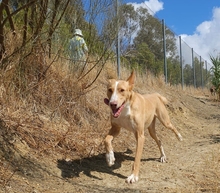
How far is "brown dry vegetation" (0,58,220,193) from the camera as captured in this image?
13.4 feet

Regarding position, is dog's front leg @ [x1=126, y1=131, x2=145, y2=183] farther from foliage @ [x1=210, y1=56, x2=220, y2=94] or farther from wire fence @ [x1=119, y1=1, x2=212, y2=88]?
foliage @ [x1=210, y1=56, x2=220, y2=94]

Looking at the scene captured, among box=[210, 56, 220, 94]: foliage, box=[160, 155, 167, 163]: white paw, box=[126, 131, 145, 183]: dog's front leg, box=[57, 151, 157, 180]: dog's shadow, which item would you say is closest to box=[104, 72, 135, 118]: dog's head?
box=[126, 131, 145, 183]: dog's front leg

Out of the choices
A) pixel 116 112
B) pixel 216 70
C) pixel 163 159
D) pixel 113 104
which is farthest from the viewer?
pixel 216 70

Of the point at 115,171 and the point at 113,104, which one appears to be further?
the point at 115,171

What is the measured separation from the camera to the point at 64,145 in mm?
5105

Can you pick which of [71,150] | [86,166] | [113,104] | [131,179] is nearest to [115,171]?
[86,166]

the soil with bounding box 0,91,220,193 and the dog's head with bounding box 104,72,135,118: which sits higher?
the dog's head with bounding box 104,72,135,118

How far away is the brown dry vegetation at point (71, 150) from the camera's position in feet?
13.4

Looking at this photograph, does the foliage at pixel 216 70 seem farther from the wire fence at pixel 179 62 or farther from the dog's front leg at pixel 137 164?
the dog's front leg at pixel 137 164

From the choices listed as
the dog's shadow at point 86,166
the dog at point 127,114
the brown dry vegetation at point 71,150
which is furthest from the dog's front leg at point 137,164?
the dog's shadow at point 86,166

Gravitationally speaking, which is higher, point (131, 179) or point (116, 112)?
point (116, 112)

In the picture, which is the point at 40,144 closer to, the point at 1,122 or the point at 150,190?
the point at 1,122

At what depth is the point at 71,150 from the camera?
509cm

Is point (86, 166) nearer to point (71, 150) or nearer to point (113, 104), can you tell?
point (71, 150)
